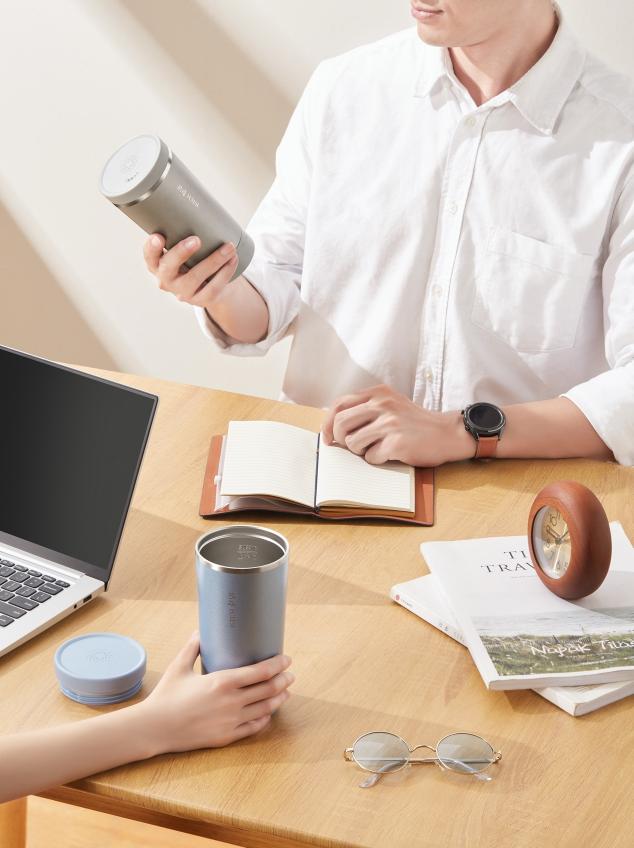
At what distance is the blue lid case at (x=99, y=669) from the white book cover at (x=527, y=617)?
326mm

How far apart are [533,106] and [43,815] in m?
1.29

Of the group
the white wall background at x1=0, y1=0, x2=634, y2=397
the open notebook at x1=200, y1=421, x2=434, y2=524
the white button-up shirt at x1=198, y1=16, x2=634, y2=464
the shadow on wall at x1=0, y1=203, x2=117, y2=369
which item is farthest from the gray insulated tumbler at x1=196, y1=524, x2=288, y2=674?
the shadow on wall at x1=0, y1=203, x2=117, y2=369

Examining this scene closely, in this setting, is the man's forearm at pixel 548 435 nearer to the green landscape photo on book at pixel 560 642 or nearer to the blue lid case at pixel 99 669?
the green landscape photo on book at pixel 560 642

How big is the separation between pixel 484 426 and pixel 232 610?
0.61 m

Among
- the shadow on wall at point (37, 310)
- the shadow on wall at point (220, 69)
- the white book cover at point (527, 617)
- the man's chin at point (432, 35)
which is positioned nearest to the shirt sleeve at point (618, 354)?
the white book cover at point (527, 617)

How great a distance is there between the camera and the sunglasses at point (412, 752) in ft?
2.89

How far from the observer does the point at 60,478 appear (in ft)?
3.66

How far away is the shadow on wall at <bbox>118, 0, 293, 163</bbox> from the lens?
2270 mm

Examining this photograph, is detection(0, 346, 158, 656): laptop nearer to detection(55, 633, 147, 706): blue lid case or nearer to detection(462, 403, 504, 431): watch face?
detection(55, 633, 147, 706): blue lid case

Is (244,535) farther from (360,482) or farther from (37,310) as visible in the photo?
(37,310)

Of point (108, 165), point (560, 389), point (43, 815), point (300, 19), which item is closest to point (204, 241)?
point (108, 165)

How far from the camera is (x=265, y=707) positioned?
0.92m

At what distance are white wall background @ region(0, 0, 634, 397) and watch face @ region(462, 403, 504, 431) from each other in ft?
3.15

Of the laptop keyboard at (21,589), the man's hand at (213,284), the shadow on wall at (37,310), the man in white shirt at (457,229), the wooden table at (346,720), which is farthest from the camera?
the shadow on wall at (37,310)
